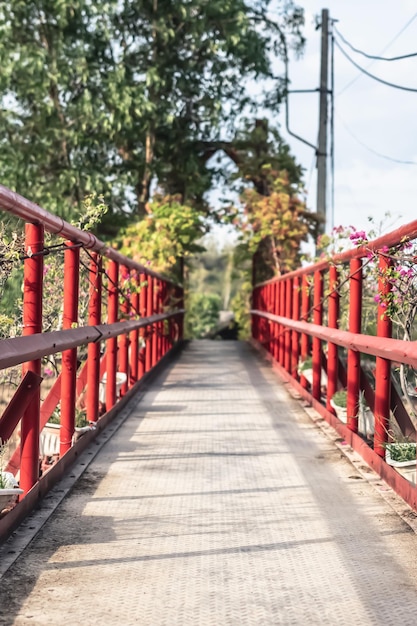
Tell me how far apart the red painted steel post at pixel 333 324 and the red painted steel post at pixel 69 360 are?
2.32m

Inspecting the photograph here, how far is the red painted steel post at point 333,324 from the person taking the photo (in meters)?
7.23

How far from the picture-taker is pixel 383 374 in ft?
17.0

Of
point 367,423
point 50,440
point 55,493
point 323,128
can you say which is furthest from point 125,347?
point 323,128

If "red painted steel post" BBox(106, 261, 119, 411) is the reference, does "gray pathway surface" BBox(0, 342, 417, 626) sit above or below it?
below

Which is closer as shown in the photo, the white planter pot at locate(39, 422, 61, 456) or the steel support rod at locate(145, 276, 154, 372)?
the white planter pot at locate(39, 422, 61, 456)

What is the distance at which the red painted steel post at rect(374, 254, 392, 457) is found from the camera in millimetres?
5160

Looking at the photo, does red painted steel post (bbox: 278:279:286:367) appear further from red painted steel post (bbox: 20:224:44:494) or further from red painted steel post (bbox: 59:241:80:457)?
red painted steel post (bbox: 20:224:44:494)

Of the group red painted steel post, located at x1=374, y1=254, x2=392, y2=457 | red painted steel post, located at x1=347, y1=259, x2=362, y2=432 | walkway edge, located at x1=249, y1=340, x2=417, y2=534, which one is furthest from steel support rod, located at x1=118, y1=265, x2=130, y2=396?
red painted steel post, located at x1=374, y1=254, x2=392, y2=457

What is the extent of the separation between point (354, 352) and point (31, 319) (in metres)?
2.64

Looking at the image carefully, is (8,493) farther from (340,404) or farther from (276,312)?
(276,312)

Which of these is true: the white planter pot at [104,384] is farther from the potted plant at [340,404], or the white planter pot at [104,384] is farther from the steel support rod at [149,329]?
the steel support rod at [149,329]

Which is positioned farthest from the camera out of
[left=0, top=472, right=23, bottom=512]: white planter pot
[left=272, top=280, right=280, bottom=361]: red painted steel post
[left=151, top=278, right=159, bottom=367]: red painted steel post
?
[left=272, top=280, right=280, bottom=361]: red painted steel post

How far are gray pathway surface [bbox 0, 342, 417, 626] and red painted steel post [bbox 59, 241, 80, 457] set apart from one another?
0.84ft

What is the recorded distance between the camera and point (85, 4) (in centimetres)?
1912
